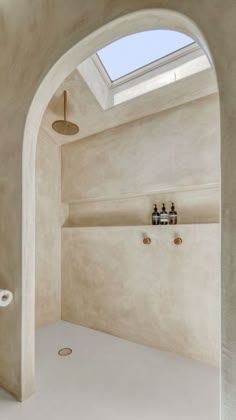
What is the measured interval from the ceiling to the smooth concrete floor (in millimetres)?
2159

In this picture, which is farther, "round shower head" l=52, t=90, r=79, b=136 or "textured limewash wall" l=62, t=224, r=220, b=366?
"round shower head" l=52, t=90, r=79, b=136

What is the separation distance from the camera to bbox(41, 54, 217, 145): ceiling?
1.89 meters

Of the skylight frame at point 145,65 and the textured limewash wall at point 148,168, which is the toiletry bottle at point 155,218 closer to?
the textured limewash wall at point 148,168

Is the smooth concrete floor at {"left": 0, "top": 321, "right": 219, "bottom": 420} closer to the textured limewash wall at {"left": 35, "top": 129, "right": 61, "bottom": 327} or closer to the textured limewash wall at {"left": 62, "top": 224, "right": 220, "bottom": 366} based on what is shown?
the textured limewash wall at {"left": 62, "top": 224, "right": 220, "bottom": 366}

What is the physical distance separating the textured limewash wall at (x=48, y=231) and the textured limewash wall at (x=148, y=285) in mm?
107

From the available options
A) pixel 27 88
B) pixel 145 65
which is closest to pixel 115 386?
pixel 27 88

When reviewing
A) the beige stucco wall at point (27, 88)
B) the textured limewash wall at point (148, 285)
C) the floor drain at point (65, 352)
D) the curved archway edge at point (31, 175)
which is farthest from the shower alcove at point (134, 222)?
the curved archway edge at point (31, 175)

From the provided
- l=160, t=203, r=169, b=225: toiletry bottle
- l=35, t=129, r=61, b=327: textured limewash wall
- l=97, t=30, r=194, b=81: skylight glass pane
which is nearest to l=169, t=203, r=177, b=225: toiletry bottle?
l=160, t=203, r=169, b=225: toiletry bottle

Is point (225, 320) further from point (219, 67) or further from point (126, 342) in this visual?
point (126, 342)

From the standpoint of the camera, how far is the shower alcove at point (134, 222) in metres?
1.96

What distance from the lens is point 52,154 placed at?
115 inches

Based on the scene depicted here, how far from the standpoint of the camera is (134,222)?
2.46 metres

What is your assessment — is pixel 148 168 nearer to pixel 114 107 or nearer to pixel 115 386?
pixel 114 107

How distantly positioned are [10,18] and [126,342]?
2796 mm
